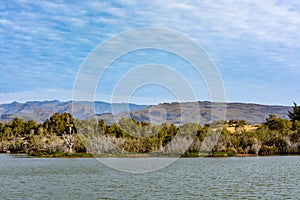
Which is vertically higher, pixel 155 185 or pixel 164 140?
pixel 164 140

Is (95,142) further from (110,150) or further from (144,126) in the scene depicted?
(144,126)

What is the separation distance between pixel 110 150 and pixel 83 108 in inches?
471

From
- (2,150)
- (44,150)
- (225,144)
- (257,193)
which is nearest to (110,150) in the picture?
(44,150)

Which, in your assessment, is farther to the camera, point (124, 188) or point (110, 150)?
point (110, 150)

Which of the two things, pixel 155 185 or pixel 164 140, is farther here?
pixel 164 140

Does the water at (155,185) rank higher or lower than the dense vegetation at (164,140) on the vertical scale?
lower

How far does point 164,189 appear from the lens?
89.6 feet

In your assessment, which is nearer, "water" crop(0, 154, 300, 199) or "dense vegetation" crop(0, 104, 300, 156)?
"water" crop(0, 154, 300, 199)

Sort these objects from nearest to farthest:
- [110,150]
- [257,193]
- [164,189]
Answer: [257,193] < [164,189] < [110,150]

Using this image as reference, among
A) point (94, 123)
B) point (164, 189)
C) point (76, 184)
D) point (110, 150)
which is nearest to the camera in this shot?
point (164, 189)

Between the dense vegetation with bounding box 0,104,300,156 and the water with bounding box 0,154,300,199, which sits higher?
the dense vegetation with bounding box 0,104,300,156

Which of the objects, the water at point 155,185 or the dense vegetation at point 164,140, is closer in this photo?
the water at point 155,185

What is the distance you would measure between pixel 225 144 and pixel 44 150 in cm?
2694

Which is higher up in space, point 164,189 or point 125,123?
point 125,123
